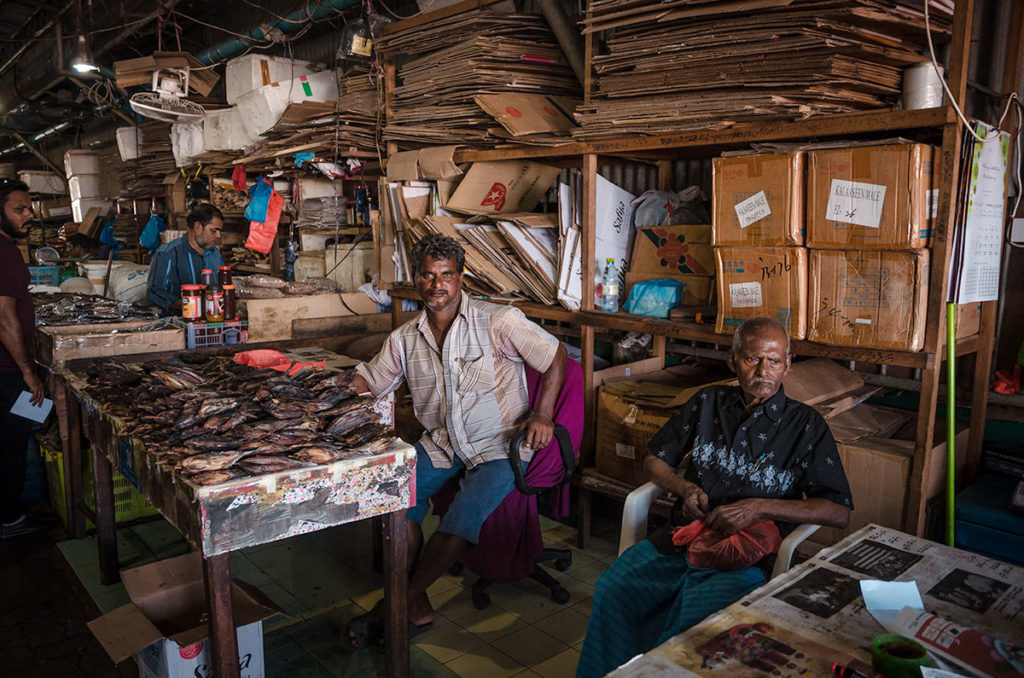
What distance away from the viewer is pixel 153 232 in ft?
26.5

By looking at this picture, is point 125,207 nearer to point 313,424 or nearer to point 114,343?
point 114,343

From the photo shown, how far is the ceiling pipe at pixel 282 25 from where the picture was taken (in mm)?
5206

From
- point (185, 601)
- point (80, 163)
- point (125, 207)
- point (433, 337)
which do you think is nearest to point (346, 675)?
point (185, 601)

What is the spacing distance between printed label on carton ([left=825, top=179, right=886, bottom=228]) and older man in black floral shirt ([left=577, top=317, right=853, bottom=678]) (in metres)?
0.57

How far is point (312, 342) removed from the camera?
449cm

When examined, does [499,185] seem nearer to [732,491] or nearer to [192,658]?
[732,491]

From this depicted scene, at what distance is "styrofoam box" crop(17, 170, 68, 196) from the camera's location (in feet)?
38.6

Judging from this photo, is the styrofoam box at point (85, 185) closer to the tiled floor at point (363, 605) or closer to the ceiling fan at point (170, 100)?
the ceiling fan at point (170, 100)

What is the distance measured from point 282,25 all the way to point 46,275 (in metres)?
3.75

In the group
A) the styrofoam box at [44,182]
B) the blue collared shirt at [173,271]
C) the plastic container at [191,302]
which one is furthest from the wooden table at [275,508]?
the styrofoam box at [44,182]

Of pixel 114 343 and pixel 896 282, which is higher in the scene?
pixel 896 282

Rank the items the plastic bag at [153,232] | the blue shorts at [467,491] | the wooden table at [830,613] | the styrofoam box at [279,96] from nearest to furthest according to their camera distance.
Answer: the wooden table at [830,613] → the blue shorts at [467,491] → the styrofoam box at [279,96] → the plastic bag at [153,232]

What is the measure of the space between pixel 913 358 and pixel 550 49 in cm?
269

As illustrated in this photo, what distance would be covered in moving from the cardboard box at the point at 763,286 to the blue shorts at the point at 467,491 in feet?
3.55
